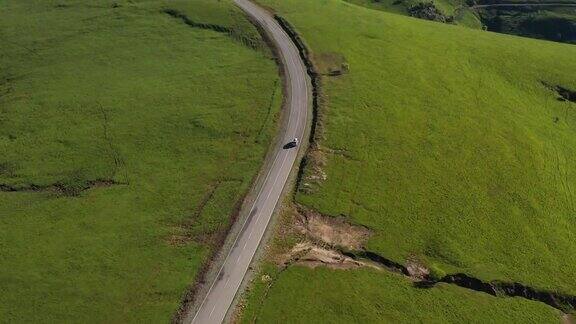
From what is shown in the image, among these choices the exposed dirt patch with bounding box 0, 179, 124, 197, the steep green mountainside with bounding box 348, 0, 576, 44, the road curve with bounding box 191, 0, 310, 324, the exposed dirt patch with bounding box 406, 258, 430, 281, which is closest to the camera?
the road curve with bounding box 191, 0, 310, 324

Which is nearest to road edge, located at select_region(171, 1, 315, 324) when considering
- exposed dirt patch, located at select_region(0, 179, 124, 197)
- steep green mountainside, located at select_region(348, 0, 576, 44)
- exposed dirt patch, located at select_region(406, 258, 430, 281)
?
exposed dirt patch, located at select_region(406, 258, 430, 281)

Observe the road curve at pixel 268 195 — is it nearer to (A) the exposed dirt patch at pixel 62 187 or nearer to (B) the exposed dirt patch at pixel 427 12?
(A) the exposed dirt patch at pixel 62 187

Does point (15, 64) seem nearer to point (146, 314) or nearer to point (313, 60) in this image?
point (313, 60)

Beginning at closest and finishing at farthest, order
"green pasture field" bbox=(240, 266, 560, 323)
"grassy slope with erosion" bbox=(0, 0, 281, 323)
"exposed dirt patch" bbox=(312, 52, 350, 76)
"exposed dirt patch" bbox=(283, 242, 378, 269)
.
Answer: "green pasture field" bbox=(240, 266, 560, 323)
"grassy slope with erosion" bbox=(0, 0, 281, 323)
"exposed dirt patch" bbox=(283, 242, 378, 269)
"exposed dirt patch" bbox=(312, 52, 350, 76)

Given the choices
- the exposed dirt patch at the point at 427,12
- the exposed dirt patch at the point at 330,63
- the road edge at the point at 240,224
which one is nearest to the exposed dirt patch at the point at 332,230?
the road edge at the point at 240,224

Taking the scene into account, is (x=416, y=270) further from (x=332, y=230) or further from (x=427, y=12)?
(x=427, y=12)

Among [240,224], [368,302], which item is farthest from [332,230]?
[240,224]

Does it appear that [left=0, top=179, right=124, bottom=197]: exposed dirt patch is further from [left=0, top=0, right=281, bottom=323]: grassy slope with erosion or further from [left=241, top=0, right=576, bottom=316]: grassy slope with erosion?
[left=241, top=0, right=576, bottom=316]: grassy slope with erosion
